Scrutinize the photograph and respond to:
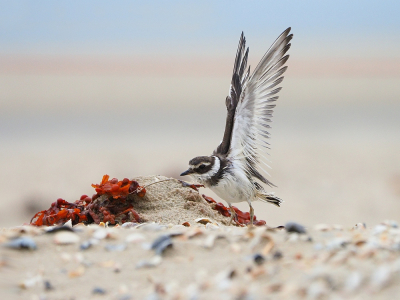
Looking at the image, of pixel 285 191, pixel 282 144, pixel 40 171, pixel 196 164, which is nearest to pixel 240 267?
pixel 196 164

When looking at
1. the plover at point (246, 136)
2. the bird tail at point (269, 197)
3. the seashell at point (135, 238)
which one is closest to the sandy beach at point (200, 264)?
the seashell at point (135, 238)

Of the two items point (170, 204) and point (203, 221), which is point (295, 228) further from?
point (170, 204)

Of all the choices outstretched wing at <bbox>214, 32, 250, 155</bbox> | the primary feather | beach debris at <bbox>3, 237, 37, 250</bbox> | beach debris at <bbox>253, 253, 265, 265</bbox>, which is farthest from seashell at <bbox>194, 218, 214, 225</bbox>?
beach debris at <bbox>253, 253, 265, 265</bbox>

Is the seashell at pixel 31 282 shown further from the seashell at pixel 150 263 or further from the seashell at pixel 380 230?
the seashell at pixel 380 230

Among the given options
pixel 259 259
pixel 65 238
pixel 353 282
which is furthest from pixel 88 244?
pixel 353 282

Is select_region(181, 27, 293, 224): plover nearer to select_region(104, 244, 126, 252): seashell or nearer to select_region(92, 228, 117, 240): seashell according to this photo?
select_region(92, 228, 117, 240): seashell

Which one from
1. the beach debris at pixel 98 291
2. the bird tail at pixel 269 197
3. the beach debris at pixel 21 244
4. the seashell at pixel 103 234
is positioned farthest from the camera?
the bird tail at pixel 269 197

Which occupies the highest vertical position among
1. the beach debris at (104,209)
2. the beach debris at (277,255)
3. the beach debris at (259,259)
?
the beach debris at (277,255)
